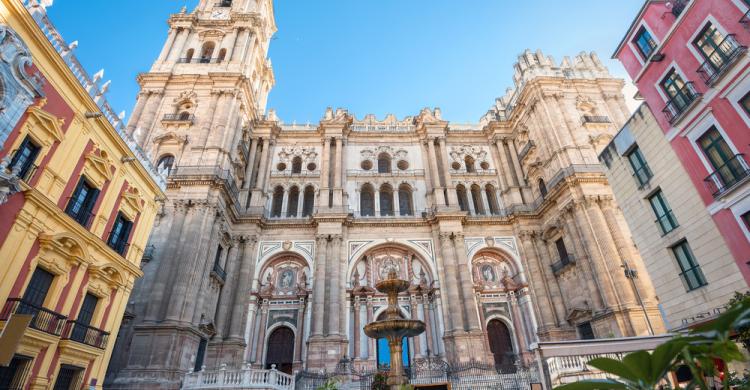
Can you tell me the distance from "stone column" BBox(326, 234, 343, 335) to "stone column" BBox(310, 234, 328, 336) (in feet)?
1.20

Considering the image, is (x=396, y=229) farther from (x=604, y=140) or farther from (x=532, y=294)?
(x=604, y=140)

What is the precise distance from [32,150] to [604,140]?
2854 centimetres

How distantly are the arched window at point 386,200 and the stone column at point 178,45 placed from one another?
1842cm

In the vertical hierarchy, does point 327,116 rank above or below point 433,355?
above

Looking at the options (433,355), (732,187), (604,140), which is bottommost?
(433,355)

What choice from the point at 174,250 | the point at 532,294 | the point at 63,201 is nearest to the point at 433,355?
the point at 532,294

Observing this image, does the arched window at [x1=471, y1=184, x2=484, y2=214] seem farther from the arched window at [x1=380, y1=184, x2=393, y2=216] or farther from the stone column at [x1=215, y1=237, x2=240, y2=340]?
the stone column at [x1=215, y1=237, x2=240, y2=340]

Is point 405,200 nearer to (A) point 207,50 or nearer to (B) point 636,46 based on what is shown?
(B) point 636,46

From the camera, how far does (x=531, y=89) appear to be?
2827 cm

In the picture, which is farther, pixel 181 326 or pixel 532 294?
pixel 532 294

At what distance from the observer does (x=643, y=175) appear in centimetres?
1507

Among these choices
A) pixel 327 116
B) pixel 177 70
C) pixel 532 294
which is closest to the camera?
pixel 532 294

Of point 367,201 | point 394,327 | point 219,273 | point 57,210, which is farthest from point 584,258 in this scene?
point 57,210

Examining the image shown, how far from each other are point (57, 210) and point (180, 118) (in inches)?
624
